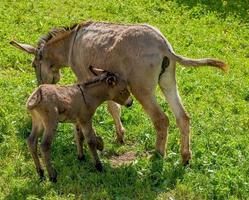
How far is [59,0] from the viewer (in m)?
13.2

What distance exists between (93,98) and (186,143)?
1.25 m

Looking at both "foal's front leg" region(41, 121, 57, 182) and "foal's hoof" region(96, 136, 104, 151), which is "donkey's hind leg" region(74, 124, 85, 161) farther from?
"foal's front leg" region(41, 121, 57, 182)

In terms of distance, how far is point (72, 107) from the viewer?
21.5ft

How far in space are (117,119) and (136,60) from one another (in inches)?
44.0

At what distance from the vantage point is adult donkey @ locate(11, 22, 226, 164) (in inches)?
267

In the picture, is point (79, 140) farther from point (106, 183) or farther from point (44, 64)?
point (44, 64)

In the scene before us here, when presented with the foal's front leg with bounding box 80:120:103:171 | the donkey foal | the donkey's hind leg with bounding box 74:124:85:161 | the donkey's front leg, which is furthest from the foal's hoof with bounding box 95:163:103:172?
the donkey's front leg

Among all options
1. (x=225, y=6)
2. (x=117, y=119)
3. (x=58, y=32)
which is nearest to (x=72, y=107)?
(x=117, y=119)

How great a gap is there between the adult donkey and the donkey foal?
23 cm

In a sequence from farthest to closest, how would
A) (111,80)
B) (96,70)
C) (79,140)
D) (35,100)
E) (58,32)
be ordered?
(58,32) < (79,140) < (96,70) < (111,80) < (35,100)

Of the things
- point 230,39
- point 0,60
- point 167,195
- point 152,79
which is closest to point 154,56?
point 152,79

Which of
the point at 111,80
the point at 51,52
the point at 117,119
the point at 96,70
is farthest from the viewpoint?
the point at 51,52

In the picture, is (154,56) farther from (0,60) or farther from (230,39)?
(230,39)

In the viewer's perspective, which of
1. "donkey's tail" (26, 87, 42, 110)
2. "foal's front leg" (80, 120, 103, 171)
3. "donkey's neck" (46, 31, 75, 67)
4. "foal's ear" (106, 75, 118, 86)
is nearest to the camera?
"donkey's tail" (26, 87, 42, 110)
